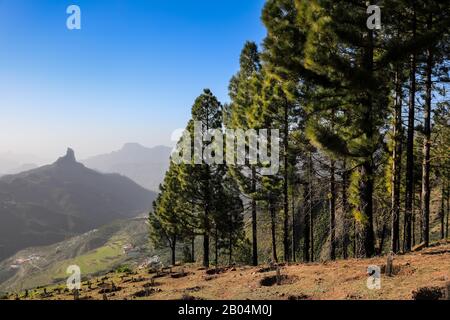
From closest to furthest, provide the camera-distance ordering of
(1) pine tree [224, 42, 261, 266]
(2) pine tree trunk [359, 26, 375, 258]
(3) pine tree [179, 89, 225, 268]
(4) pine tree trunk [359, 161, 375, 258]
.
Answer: (2) pine tree trunk [359, 26, 375, 258] → (4) pine tree trunk [359, 161, 375, 258] → (1) pine tree [224, 42, 261, 266] → (3) pine tree [179, 89, 225, 268]

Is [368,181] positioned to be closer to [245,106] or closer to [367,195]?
[367,195]

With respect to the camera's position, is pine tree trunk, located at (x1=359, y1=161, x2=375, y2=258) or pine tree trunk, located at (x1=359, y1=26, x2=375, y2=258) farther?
pine tree trunk, located at (x1=359, y1=161, x2=375, y2=258)

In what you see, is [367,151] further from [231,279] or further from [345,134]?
[231,279]

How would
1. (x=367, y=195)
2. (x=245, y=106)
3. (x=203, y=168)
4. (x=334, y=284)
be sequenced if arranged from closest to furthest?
(x=334, y=284), (x=367, y=195), (x=245, y=106), (x=203, y=168)

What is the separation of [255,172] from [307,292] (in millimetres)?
15281

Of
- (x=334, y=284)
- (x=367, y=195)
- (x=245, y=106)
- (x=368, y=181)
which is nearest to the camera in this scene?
(x=334, y=284)

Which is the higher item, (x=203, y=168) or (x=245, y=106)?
(x=245, y=106)

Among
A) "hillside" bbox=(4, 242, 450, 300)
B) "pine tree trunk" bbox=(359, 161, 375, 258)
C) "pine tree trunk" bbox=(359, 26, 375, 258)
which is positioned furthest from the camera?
"pine tree trunk" bbox=(359, 161, 375, 258)

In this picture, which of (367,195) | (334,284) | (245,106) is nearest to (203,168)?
(245,106)

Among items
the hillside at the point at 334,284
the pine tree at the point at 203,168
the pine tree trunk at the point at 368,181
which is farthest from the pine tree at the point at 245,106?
the pine tree trunk at the point at 368,181

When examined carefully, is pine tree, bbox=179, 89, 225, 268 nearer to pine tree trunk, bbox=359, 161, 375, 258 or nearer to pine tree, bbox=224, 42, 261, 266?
pine tree, bbox=224, 42, 261, 266

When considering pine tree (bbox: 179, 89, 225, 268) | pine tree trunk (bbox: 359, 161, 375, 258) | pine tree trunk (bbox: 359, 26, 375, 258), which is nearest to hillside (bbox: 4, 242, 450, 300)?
pine tree trunk (bbox: 359, 26, 375, 258)
